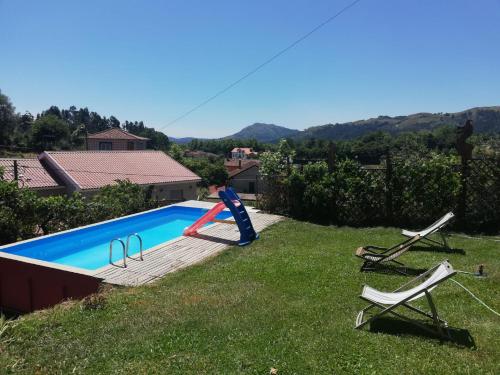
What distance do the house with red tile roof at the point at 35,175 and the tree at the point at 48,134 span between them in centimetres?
5174

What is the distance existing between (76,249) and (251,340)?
333 inches

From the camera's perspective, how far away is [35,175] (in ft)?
88.3

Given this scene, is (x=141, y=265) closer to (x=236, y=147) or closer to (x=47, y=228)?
(x=47, y=228)

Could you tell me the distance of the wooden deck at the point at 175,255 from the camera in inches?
286

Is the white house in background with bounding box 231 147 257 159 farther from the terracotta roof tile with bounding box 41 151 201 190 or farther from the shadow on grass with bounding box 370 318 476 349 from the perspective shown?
the shadow on grass with bounding box 370 318 476 349

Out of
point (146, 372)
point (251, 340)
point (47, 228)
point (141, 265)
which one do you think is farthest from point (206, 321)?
point (47, 228)

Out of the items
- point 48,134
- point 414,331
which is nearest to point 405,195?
point 414,331

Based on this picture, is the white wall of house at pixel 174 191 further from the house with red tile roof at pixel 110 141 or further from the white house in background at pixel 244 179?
the house with red tile roof at pixel 110 141

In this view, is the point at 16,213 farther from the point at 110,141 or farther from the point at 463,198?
the point at 110,141

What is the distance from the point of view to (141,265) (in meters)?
7.95

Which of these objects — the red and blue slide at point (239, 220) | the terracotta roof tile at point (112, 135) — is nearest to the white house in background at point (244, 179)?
the terracotta roof tile at point (112, 135)

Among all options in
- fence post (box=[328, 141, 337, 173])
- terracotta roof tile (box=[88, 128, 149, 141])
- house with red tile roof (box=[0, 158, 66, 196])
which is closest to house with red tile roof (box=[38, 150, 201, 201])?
house with red tile roof (box=[0, 158, 66, 196])

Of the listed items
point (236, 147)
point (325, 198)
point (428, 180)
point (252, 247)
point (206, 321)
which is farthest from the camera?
point (236, 147)

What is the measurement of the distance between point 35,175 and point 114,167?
557cm
